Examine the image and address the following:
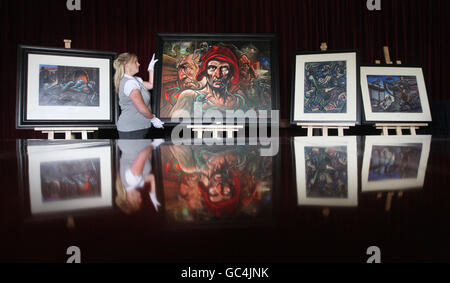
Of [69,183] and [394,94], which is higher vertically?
[394,94]

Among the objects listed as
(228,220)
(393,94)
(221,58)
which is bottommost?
(228,220)

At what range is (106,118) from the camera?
2799mm

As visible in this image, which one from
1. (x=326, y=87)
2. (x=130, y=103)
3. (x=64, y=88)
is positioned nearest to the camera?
(x=130, y=103)

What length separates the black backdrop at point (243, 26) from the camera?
3209mm

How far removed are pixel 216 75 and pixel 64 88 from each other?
4.56 feet

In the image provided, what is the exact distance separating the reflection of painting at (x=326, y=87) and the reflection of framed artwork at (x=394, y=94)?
0.31 metres

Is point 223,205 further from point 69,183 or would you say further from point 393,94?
point 393,94

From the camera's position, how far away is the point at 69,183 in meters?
0.21

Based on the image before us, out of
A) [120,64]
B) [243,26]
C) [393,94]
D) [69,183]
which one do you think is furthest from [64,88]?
[393,94]

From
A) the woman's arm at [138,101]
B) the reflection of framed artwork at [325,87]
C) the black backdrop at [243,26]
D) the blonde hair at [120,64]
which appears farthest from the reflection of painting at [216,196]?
the black backdrop at [243,26]

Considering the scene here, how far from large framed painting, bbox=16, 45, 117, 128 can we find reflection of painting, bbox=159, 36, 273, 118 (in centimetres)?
55

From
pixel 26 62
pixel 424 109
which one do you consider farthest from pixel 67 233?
pixel 424 109

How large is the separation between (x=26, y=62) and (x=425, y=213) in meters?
3.17
